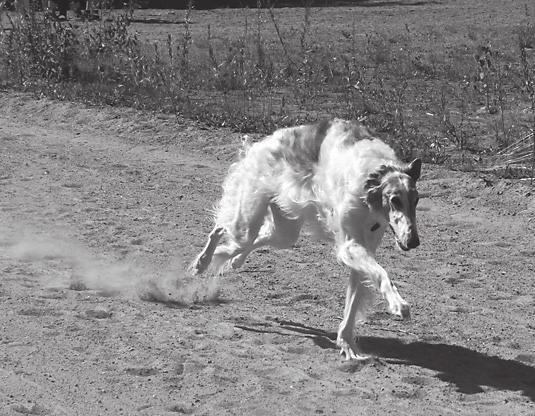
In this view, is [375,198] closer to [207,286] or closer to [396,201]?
[396,201]

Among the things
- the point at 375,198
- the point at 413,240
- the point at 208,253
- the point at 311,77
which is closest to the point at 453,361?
the point at 413,240

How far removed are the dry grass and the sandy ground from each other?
5.79 feet

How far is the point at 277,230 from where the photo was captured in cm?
784

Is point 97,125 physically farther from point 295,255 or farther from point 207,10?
point 207,10

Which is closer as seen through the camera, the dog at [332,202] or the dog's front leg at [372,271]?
the dog's front leg at [372,271]

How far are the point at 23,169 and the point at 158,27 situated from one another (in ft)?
41.2

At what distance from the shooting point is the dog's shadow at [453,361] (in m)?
6.45

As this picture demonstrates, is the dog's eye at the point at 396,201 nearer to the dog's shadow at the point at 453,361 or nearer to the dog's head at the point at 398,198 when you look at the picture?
the dog's head at the point at 398,198

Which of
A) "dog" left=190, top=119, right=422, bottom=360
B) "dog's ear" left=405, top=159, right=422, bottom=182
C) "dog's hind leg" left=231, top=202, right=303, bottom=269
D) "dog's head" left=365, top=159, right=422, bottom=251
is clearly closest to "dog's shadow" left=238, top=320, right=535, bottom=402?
"dog" left=190, top=119, right=422, bottom=360

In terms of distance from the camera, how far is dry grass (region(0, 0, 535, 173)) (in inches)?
514

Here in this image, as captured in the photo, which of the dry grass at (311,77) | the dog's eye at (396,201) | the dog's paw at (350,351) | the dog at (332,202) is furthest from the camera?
the dry grass at (311,77)

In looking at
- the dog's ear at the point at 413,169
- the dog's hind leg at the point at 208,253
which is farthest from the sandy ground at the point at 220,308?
the dog's ear at the point at 413,169

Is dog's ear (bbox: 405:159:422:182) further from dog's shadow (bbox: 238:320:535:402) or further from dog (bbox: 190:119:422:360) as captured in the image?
dog's shadow (bbox: 238:320:535:402)

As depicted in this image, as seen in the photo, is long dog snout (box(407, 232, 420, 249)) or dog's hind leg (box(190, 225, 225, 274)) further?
dog's hind leg (box(190, 225, 225, 274))
